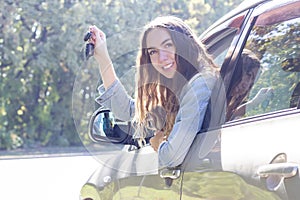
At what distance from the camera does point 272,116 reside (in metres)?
2.17

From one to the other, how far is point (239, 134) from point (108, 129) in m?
1.09

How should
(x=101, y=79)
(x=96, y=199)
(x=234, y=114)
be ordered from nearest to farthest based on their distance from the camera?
(x=234, y=114)
(x=101, y=79)
(x=96, y=199)

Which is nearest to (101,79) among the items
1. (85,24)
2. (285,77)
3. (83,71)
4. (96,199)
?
(83,71)

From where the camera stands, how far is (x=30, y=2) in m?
24.2

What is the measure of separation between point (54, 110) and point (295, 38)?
23745 mm

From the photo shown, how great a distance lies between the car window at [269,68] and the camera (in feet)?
7.52

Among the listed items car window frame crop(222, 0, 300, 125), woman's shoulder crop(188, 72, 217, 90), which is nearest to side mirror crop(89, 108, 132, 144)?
woman's shoulder crop(188, 72, 217, 90)

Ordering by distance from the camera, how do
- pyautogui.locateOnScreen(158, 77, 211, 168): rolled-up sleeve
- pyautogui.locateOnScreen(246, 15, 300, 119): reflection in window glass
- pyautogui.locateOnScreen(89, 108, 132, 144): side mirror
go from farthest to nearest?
pyautogui.locateOnScreen(89, 108, 132, 144): side mirror < pyautogui.locateOnScreen(158, 77, 211, 168): rolled-up sleeve < pyautogui.locateOnScreen(246, 15, 300, 119): reflection in window glass

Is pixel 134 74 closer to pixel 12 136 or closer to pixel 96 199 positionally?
pixel 96 199

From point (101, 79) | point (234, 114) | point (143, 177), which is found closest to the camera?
point (234, 114)

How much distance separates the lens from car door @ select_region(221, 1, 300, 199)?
73.9 inches

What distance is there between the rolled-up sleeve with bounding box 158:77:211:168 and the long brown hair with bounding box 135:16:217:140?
140 mm

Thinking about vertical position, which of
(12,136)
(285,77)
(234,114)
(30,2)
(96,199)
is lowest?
(12,136)

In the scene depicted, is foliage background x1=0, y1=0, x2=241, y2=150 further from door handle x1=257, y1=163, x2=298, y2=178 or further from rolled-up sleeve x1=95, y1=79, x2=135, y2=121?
door handle x1=257, y1=163, x2=298, y2=178
